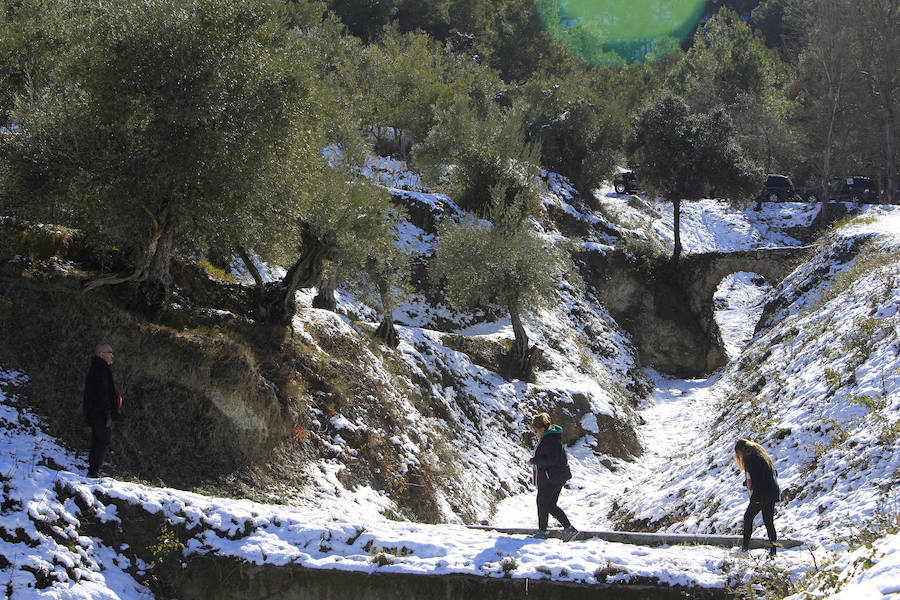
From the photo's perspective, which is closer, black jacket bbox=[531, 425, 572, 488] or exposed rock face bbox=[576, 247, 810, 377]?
black jacket bbox=[531, 425, 572, 488]

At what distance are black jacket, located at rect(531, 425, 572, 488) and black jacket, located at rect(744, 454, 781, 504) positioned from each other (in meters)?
2.62

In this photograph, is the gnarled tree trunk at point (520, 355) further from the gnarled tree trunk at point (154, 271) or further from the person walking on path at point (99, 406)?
the person walking on path at point (99, 406)

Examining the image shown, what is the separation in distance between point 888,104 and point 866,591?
164 feet

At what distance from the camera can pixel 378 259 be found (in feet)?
77.4

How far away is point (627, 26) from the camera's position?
14200 centimetres

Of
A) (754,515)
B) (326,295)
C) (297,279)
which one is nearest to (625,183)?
(326,295)

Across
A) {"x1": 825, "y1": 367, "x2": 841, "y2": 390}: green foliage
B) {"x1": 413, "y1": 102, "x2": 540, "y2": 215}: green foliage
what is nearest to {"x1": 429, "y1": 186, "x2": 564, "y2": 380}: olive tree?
{"x1": 413, "y1": 102, "x2": 540, "y2": 215}: green foliage

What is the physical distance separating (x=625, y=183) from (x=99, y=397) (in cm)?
5269

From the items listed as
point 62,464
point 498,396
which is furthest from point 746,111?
point 62,464

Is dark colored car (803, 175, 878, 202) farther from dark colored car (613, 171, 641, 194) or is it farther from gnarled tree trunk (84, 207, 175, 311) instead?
gnarled tree trunk (84, 207, 175, 311)

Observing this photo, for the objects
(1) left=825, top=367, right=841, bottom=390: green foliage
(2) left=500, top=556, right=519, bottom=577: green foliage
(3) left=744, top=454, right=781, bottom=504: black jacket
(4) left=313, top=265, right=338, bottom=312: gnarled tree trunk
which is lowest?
(2) left=500, top=556, right=519, bottom=577: green foliage

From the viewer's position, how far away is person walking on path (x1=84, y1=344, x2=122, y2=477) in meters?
10.4

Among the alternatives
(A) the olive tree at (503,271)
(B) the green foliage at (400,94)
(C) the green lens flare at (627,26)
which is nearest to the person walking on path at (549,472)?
(A) the olive tree at (503,271)

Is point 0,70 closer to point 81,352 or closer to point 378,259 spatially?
point 81,352
